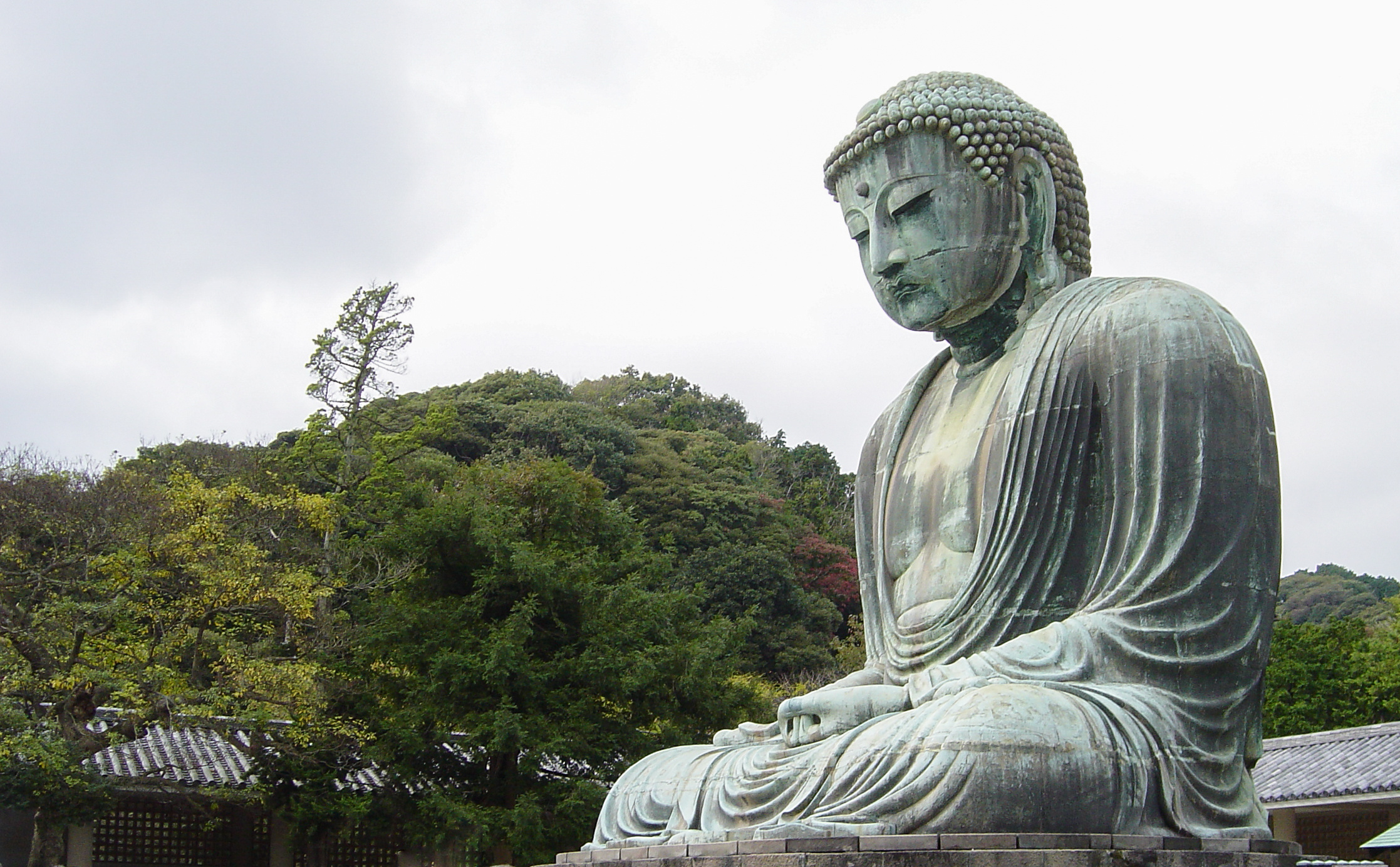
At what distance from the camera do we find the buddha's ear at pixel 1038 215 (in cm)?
723

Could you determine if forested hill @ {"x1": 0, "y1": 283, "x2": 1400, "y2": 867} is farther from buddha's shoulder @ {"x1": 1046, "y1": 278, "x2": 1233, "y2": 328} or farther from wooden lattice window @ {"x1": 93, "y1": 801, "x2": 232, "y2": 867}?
buddha's shoulder @ {"x1": 1046, "y1": 278, "x2": 1233, "y2": 328}

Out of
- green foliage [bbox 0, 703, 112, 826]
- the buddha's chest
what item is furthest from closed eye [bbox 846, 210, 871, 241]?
green foliage [bbox 0, 703, 112, 826]

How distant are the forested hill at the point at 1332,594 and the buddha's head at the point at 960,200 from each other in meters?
42.8

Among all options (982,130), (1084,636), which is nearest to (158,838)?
(982,130)

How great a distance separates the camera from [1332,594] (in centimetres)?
5256

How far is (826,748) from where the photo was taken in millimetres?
5805

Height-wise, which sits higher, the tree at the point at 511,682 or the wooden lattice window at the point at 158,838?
the tree at the point at 511,682

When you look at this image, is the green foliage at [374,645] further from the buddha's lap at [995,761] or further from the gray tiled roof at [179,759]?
the buddha's lap at [995,761]

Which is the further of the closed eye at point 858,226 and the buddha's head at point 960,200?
the closed eye at point 858,226

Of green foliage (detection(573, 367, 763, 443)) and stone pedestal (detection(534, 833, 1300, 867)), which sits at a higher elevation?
green foliage (detection(573, 367, 763, 443))

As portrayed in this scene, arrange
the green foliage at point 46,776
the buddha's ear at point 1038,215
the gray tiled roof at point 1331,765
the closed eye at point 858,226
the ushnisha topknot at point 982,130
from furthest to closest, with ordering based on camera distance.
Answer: the gray tiled roof at point 1331,765
the green foliage at point 46,776
the closed eye at point 858,226
the buddha's ear at point 1038,215
the ushnisha topknot at point 982,130

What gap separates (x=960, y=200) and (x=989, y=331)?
68cm

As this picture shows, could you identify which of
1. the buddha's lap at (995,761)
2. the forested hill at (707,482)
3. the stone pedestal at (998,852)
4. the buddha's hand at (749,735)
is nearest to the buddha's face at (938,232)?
the buddha's hand at (749,735)

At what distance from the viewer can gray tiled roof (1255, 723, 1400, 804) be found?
18.9 metres
